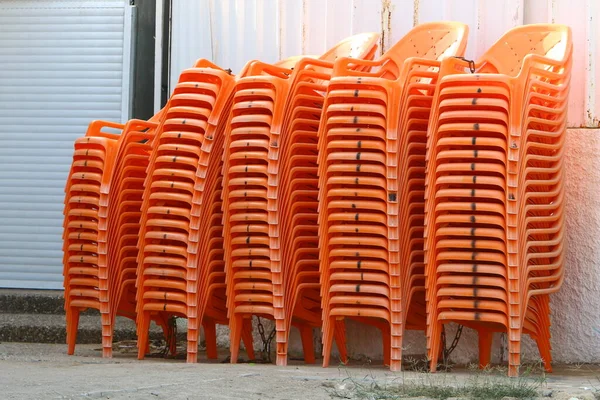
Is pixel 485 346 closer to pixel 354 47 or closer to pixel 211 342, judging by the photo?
pixel 211 342

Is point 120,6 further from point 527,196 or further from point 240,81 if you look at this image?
point 527,196

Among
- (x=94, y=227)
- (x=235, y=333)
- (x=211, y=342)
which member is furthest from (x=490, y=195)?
(x=94, y=227)

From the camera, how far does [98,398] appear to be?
465cm

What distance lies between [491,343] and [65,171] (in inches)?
162

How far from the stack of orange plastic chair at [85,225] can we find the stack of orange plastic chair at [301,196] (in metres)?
1.18

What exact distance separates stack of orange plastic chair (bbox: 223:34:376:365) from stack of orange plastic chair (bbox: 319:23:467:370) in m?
0.28

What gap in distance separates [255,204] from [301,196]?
0.32 m

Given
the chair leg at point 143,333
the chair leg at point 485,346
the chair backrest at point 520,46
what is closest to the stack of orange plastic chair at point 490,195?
the chair leg at point 485,346

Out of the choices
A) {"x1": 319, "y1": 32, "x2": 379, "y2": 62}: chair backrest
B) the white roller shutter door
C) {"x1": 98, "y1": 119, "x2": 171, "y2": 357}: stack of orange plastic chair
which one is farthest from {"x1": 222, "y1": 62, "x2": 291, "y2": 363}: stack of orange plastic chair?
the white roller shutter door

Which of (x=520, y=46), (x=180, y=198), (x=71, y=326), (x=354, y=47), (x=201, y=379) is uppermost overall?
(x=354, y=47)

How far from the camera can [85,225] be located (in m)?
6.76

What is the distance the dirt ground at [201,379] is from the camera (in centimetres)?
479

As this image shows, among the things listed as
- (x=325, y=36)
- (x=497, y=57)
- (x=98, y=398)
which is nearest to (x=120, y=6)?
(x=325, y=36)

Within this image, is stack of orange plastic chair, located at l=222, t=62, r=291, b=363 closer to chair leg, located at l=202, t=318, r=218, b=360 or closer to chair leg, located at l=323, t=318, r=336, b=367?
chair leg, located at l=323, t=318, r=336, b=367
